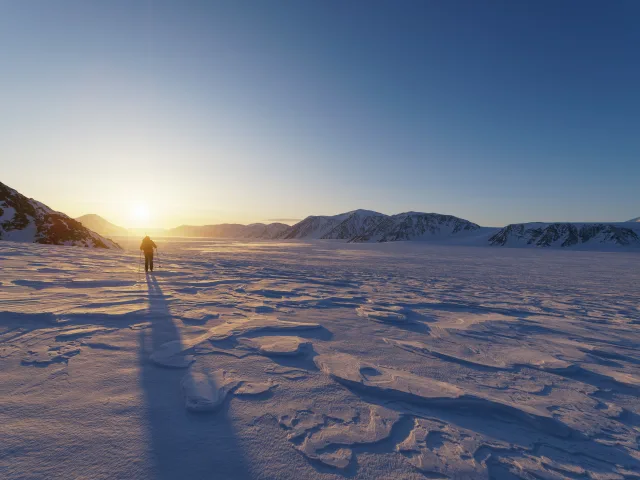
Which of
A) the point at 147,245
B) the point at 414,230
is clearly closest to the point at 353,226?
the point at 414,230

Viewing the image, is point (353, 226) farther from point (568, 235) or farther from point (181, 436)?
point (181, 436)

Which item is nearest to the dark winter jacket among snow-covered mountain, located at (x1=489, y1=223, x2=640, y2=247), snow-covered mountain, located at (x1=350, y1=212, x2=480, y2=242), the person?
the person

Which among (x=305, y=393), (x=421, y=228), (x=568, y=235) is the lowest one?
(x=305, y=393)

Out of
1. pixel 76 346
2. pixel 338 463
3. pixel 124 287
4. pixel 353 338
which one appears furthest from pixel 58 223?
pixel 338 463

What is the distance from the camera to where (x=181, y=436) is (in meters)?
2.46

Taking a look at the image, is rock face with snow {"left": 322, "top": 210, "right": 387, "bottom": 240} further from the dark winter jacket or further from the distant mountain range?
the dark winter jacket

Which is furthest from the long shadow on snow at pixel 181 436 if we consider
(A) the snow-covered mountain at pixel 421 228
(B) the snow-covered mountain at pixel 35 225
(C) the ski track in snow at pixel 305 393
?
(A) the snow-covered mountain at pixel 421 228

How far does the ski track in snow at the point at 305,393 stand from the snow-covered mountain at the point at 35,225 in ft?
80.6

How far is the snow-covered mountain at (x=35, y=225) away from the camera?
80.6 ft

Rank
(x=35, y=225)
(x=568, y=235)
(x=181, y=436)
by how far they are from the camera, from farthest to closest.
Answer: (x=568, y=235) → (x=35, y=225) → (x=181, y=436)

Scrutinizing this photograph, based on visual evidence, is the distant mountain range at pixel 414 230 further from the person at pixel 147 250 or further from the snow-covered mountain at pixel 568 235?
the person at pixel 147 250

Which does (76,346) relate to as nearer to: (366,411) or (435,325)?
(366,411)

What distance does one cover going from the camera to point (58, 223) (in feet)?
88.8

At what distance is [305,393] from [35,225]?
33142 millimetres
